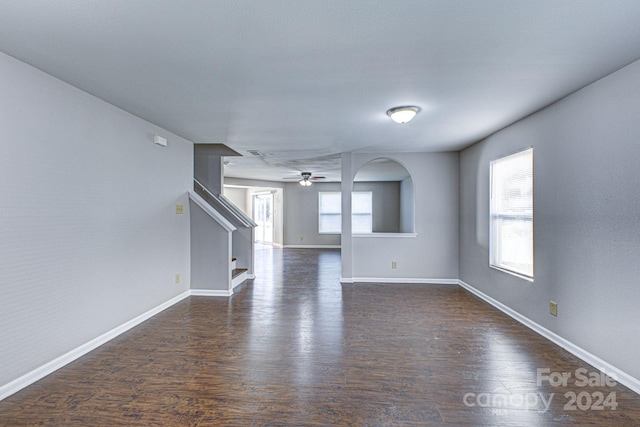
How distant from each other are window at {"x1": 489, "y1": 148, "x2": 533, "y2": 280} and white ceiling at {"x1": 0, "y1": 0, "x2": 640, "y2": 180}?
26.6 inches

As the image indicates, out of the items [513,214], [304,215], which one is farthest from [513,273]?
[304,215]

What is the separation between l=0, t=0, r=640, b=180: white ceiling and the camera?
164cm

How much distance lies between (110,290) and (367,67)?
10.1 feet

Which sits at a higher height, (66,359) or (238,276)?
(238,276)

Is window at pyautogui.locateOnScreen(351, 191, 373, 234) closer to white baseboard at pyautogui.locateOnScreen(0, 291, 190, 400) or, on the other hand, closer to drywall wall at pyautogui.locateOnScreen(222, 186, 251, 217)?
drywall wall at pyautogui.locateOnScreen(222, 186, 251, 217)

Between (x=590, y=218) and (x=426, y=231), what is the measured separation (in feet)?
9.56

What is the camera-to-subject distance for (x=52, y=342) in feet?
8.08

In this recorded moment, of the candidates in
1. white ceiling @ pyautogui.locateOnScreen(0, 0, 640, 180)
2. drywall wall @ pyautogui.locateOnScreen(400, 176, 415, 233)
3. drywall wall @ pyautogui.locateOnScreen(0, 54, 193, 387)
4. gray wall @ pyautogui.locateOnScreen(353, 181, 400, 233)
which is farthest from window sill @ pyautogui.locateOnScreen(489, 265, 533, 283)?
gray wall @ pyautogui.locateOnScreen(353, 181, 400, 233)

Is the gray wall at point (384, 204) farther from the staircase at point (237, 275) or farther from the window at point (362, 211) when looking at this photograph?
the staircase at point (237, 275)

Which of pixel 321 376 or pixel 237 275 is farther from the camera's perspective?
pixel 237 275

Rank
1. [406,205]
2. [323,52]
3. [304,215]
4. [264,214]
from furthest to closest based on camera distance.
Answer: [264,214] → [304,215] → [406,205] → [323,52]

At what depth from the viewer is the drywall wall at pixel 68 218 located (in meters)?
2.17

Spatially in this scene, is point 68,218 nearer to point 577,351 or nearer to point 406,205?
point 577,351

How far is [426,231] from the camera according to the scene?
17.9ft
